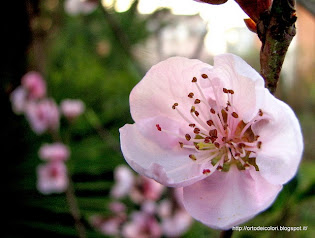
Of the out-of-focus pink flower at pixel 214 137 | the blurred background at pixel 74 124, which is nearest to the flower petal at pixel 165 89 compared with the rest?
the out-of-focus pink flower at pixel 214 137

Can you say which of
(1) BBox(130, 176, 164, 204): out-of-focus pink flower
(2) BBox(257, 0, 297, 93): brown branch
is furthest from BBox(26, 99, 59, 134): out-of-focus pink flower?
(2) BBox(257, 0, 297, 93): brown branch

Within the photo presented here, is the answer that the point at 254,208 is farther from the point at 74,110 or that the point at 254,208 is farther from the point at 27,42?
the point at 27,42

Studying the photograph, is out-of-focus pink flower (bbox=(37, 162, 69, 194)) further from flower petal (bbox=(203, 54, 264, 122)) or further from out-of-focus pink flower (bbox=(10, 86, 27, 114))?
flower petal (bbox=(203, 54, 264, 122))

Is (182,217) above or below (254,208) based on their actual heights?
below

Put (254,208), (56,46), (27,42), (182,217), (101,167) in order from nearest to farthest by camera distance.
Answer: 1. (254,208)
2. (182,217)
3. (27,42)
4. (101,167)
5. (56,46)

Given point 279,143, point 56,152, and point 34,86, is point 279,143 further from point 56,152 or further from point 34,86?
point 34,86

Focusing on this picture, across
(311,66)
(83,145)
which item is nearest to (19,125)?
(83,145)

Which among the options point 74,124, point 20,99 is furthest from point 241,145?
point 74,124

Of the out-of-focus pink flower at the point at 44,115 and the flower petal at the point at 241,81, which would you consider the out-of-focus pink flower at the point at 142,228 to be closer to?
the out-of-focus pink flower at the point at 44,115
